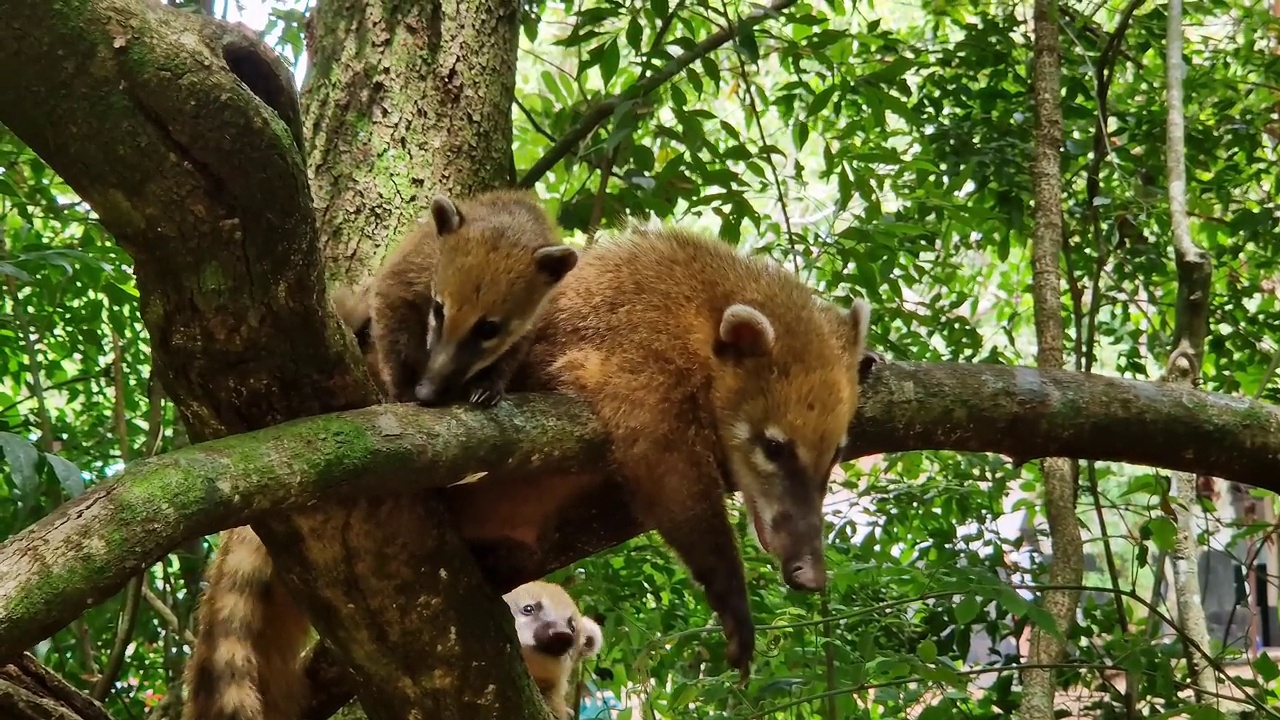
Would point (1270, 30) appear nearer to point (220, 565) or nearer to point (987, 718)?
point (987, 718)

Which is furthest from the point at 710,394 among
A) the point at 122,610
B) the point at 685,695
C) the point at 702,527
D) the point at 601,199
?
the point at 122,610

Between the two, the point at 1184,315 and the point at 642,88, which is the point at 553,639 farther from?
the point at 1184,315

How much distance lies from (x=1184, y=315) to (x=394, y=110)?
2490 mm

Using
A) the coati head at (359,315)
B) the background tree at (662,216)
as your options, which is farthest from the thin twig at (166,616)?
the coati head at (359,315)

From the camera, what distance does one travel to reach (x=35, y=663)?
2434 millimetres

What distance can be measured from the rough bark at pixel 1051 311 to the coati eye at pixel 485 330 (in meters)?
1.95

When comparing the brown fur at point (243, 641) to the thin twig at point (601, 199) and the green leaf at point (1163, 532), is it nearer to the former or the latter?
the thin twig at point (601, 199)

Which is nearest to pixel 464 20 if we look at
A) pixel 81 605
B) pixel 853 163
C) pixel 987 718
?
pixel 853 163

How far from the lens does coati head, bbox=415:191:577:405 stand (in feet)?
9.20

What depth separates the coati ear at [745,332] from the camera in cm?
261

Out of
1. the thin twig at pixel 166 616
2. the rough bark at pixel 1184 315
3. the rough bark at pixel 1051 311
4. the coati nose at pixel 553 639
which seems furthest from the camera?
the thin twig at pixel 166 616

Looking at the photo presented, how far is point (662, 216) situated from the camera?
12.5 feet

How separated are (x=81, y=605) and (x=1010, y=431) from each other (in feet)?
7.36

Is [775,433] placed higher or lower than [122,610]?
higher
